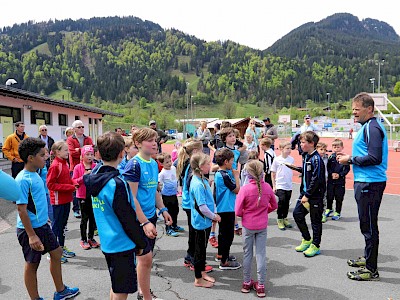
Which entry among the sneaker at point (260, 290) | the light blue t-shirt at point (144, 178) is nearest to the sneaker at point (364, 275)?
the sneaker at point (260, 290)

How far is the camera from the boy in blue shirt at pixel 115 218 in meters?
2.88

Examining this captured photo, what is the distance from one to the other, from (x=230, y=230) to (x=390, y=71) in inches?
8050

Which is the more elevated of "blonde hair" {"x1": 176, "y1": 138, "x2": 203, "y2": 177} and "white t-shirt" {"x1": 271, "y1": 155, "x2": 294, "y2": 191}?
"blonde hair" {"x1": 176, "y1": 138, "x2": 203, "y2": 177}

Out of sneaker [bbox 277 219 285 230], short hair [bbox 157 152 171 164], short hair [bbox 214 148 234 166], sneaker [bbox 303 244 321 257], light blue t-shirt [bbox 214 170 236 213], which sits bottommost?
sneaker [bbox 277 219 285 230]

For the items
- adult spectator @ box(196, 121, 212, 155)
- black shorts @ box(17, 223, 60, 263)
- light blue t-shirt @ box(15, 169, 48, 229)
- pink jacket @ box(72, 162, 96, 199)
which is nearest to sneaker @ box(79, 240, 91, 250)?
pink jacket @ box(72, 162, 96, 199)

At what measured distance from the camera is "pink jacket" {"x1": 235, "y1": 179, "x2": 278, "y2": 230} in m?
4.25

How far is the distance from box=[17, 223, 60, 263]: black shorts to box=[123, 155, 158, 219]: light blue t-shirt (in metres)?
1.01

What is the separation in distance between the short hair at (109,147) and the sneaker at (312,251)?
3458 millimetres

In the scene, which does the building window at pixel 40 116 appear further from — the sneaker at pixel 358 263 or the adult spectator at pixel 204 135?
the sneaker at pixel 358 263

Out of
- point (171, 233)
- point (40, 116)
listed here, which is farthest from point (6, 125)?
point (171, 233)

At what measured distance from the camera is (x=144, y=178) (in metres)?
3.78

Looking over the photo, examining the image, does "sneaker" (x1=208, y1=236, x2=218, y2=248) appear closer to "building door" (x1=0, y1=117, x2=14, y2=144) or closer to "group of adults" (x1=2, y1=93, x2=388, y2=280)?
"group of adults" (x1=2, y1=93, x2=388, y2=280)

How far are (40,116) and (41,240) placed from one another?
1934cm

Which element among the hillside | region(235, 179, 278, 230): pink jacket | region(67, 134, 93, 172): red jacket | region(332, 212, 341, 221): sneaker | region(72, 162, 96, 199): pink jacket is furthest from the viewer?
the hillside
